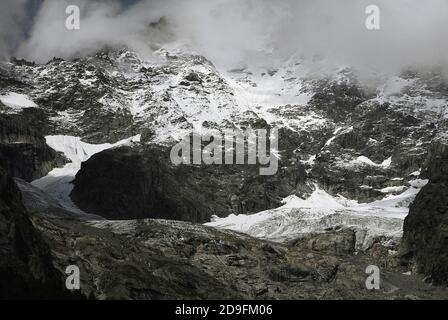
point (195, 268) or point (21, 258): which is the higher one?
point (21, 258)

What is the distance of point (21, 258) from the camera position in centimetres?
11856

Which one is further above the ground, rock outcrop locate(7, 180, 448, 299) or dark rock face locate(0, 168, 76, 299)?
dark rock face locate(0, 168, 76, 299)

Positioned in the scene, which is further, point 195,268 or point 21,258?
point 195,268

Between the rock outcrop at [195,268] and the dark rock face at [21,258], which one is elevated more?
the dark rock face at [21,258]

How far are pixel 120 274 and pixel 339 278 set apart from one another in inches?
1981

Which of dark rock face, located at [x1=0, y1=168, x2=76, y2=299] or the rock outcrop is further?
the rock outcrop

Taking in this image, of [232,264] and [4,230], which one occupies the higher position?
[4,230]

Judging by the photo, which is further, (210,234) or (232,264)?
(210,234)

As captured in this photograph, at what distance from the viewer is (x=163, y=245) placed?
187750mm

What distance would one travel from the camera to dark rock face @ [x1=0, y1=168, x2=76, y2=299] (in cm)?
11259

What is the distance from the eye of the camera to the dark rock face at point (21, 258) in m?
113

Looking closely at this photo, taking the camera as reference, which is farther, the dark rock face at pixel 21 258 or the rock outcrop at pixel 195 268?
the rock outcrop at pixel 195 268
